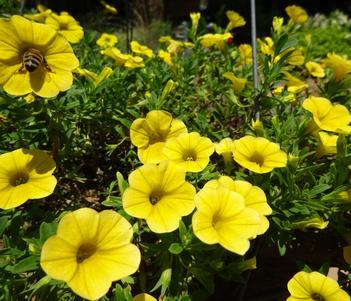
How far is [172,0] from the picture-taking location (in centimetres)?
981

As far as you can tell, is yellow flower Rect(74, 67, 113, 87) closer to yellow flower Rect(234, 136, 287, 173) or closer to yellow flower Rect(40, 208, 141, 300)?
yellow flower Rect(234, 136, 287, 173)

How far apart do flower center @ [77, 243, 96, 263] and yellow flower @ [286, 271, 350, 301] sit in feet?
2.03

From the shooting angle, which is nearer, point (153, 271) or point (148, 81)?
point (153, 271)

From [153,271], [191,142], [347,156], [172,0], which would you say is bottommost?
[172,0]

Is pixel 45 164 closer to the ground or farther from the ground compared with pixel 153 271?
farther from the ground

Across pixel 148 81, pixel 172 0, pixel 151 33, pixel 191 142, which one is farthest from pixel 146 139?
pixel 172 0

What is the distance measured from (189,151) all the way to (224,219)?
0.30 meters

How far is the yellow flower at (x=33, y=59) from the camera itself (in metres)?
1.09

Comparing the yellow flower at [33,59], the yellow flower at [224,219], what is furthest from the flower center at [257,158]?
the yellow flower at [33,59]

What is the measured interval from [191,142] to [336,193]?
1.73 ft

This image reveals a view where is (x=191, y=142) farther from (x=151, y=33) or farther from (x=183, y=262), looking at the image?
(x=151, y=33)

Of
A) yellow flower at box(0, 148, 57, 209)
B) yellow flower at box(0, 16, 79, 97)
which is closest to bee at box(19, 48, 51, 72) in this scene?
yellow flower at box(0, 16, 79, 97)

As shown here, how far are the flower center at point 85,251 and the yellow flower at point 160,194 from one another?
14cm

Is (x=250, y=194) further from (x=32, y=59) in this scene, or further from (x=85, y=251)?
(x=32, y=59)
